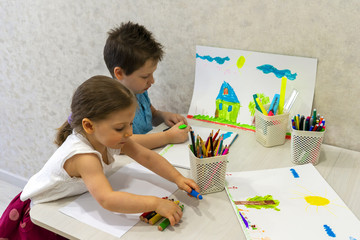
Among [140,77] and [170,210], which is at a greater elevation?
[140,77]

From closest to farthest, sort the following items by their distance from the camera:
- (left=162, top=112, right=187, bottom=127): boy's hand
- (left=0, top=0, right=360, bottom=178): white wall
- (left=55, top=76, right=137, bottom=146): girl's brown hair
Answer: (left=55, top=76, right=137, bottom=146): girl's brown hair → (left=0, top=0, right=360, bottom=178): white wall → (left=162, top=112, right=187, bottom=127): boy's hand

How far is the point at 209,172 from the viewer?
2.89ft

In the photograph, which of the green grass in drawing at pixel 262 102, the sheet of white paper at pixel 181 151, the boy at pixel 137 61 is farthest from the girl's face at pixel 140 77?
the green grass in drawing at pixel 262 102

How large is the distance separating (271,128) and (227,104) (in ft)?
0.75

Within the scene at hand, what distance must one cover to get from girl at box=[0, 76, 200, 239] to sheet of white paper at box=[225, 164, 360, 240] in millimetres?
134

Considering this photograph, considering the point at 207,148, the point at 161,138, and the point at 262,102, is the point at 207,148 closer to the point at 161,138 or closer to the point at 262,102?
the point at 161,138

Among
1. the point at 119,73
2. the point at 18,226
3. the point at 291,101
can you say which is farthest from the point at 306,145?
the point at 18,226

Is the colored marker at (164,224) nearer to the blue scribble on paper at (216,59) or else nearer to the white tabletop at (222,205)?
the white tabletop at (222,205)

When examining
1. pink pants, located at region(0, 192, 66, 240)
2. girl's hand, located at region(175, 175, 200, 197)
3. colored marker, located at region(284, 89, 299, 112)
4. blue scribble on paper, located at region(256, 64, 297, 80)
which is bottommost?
pink pants, located at region(0, 192, 66, 240)

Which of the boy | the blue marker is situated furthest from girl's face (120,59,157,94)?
the blue marker

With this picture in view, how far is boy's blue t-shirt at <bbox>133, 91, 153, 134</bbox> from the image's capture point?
1286mm

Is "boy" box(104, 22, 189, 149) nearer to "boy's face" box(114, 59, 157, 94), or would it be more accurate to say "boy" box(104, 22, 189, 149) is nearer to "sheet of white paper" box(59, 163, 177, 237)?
"boy's face" box(114, 59, 157, 94)

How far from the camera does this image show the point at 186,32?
1.31 metres

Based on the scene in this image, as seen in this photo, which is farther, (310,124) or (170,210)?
(310,124)
